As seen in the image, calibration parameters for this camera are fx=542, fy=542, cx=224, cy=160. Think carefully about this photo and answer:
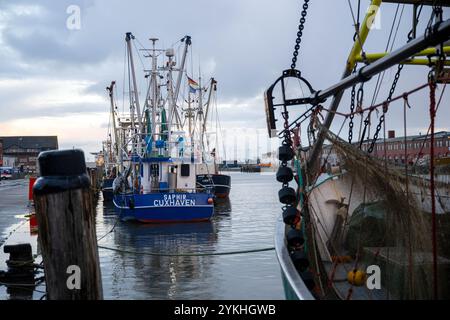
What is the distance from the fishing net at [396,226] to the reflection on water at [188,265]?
5.78 meters

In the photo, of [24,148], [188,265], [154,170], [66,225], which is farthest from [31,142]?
[66,225]

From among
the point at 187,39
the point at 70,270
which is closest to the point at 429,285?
the point at 70,270

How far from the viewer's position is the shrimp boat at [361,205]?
5.66 meters

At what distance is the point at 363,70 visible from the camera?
5645 millimetres

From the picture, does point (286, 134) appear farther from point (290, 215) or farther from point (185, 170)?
point (185, 170)

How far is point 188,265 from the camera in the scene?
15.6 metres

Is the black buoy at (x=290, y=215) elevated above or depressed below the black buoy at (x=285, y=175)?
below

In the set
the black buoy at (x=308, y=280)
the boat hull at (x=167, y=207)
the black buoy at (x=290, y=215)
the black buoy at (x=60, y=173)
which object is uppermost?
the black buoy at (x=60, y=173)

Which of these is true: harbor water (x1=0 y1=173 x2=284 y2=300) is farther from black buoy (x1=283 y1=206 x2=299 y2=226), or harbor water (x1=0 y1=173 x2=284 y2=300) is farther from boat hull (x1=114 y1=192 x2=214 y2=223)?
black buoy (x1=283 y1=206 x2=299 y2=226)

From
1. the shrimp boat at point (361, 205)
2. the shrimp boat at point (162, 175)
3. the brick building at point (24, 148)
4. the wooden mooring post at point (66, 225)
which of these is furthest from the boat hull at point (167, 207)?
the brick building at point (24, 148)

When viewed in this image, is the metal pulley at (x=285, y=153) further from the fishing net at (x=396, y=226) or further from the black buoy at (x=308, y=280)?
the black buoy at (x=308, y=280)
